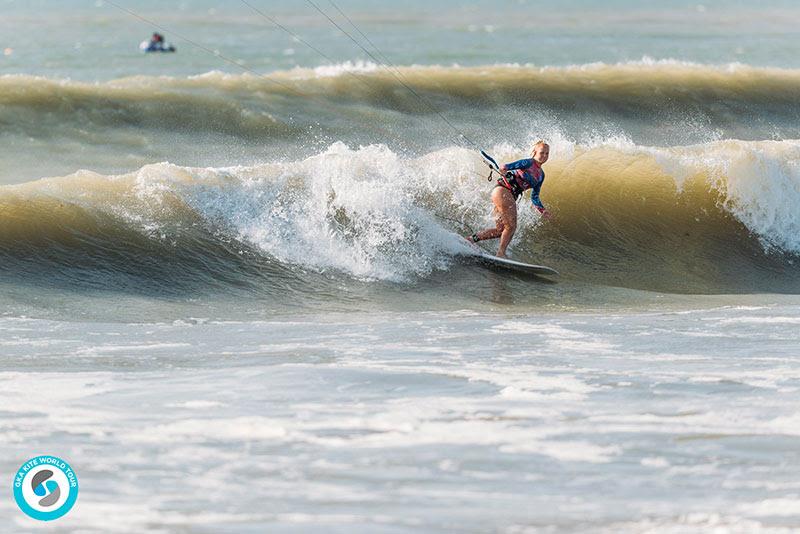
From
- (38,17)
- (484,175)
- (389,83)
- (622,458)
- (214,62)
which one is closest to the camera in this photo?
(622,458)

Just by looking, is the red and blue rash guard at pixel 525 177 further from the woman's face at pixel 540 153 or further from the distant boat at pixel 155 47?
the distant boat at pixel 155 47

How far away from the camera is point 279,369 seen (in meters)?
7.88

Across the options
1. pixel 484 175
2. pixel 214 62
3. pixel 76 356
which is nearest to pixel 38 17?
pixel 214 62

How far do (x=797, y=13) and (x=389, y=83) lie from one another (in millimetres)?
48874

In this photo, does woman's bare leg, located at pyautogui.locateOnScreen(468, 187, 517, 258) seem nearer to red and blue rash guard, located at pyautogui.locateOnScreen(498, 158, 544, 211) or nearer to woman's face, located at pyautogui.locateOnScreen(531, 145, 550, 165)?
red and blue rash guard, located at pyautogui.locateOnScreen(498, 158, 544, 211)

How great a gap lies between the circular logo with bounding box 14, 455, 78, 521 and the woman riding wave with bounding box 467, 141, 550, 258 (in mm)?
7113

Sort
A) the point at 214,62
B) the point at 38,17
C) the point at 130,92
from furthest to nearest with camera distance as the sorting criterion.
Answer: the point at 38,17 < the point at 214,62 < the point at 130,92

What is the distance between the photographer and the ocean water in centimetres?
572

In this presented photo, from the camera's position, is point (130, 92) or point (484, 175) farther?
point (130, 92)

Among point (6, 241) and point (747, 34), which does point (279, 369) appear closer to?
point (6, 241)

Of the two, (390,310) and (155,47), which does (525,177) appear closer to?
(390,310)

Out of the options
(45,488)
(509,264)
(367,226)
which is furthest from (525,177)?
(45,488)

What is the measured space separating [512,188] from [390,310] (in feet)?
7.17

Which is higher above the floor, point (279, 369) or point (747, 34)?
point (747, 34)
